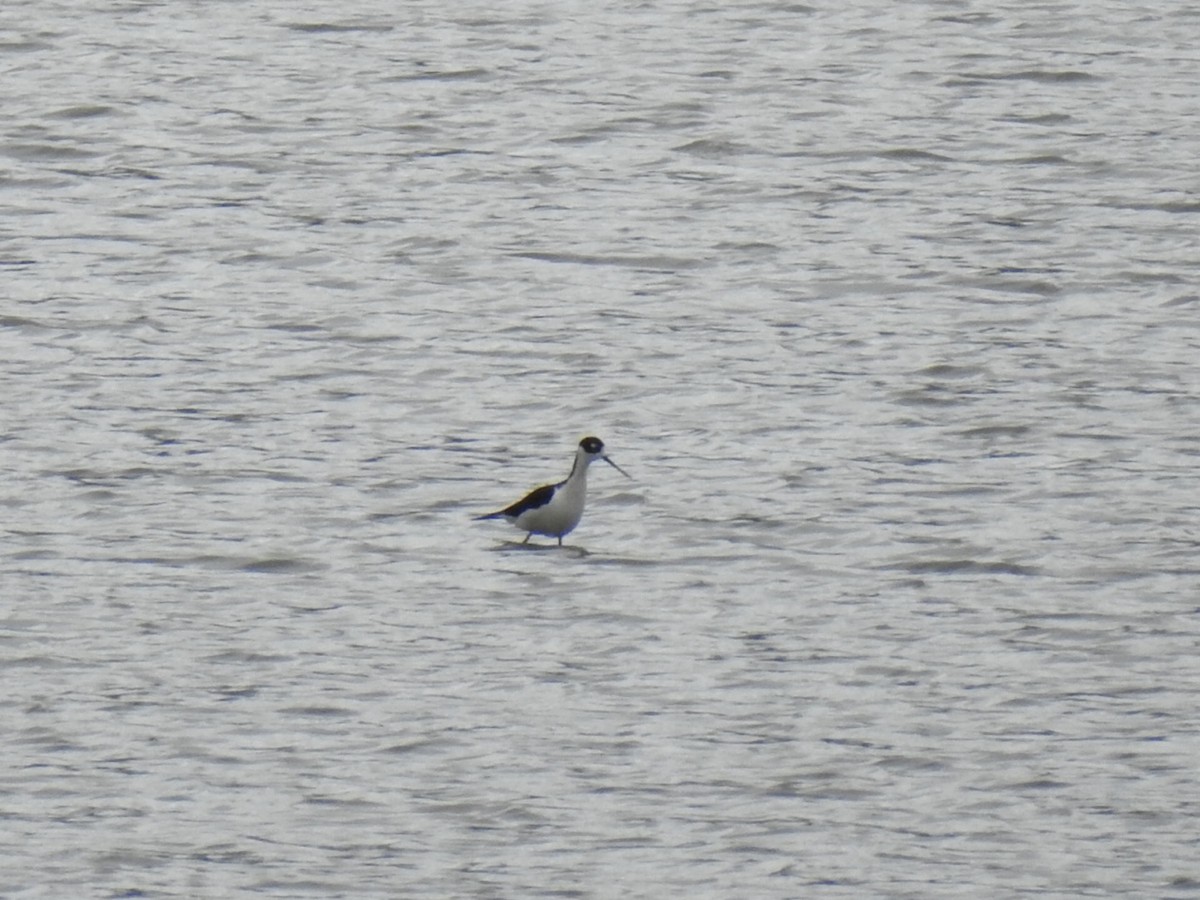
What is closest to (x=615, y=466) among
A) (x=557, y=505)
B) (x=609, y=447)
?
(x=557, y=505)

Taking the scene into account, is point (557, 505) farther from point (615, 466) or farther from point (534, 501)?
point (615, 466)

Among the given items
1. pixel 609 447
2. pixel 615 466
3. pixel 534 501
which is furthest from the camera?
pixel 609 447

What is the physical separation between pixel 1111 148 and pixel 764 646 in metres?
11.5

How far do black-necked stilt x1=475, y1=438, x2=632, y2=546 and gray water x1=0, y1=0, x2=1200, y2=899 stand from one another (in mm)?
214

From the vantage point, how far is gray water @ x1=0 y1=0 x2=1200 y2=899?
11.7 metres

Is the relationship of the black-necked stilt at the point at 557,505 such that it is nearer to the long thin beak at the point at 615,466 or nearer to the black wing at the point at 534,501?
the black wing at the point at 534,501

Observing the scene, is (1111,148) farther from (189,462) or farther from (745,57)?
(189,462)

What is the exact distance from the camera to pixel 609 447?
56.1 feet

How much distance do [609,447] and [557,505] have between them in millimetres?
1831

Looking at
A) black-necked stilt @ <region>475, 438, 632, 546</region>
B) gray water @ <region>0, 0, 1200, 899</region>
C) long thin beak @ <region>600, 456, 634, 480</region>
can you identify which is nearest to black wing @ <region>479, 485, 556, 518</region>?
black-necked stilt @ <region>475, 438, 632, 546</region>

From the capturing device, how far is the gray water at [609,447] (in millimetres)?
11711

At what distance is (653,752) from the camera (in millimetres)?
12328

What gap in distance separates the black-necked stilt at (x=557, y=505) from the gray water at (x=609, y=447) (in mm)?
214

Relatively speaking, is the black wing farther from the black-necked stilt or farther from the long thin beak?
the long thin beak
